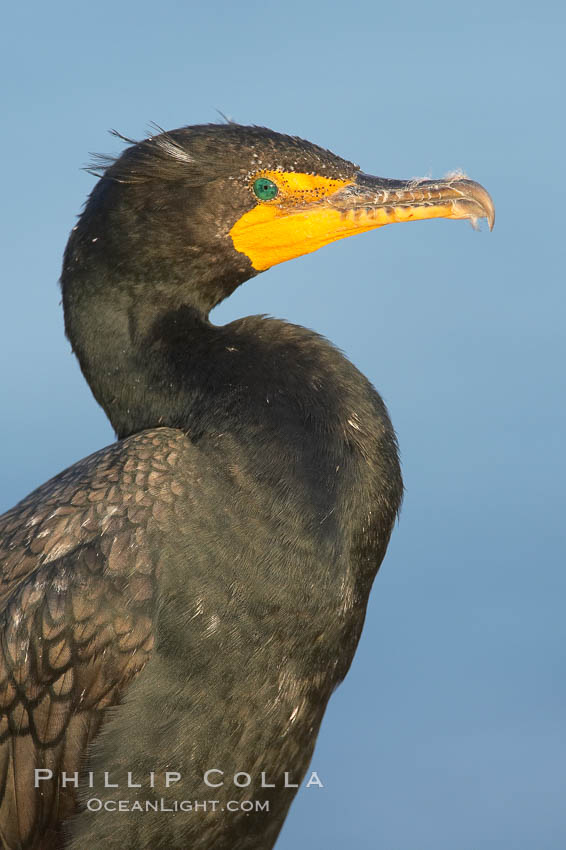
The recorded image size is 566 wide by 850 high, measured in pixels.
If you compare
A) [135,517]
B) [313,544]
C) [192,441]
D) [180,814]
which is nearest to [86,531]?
[135,517]

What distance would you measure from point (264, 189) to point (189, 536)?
4.19 ft

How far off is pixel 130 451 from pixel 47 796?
43.5 inches

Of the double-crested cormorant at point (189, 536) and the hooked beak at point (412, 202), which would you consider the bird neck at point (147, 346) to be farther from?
the hooked beak at point (412, 202)

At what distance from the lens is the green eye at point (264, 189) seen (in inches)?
167

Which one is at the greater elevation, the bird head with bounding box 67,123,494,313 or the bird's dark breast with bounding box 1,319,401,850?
the bird head with bounding box 67,123,494,313

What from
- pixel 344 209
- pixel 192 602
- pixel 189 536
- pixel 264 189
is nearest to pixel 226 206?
pixel 264 189

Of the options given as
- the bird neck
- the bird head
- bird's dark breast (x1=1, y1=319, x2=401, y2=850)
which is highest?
the bird head

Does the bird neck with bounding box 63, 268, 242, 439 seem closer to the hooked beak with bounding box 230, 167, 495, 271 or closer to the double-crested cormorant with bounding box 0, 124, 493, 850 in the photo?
the double-crested cormorant with bounding box 0, 124, 493, 850

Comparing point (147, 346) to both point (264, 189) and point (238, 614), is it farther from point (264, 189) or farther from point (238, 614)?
point (238, 614)

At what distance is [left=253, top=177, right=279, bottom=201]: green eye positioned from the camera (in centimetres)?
424

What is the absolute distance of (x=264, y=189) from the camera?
168 inches

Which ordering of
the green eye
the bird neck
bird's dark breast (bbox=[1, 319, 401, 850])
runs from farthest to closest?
1. the green eye
2. the bird neck
3. bird's dark breast (bbox=[1, 319, 401, 850])

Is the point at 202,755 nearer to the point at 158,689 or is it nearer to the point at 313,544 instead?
the point at 158,689

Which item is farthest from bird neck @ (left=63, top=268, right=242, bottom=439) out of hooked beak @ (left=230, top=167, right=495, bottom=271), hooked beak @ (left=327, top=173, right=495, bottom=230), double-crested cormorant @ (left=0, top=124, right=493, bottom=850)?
hooked beak @ (left=327, top=173, right=495, bottom=230)
